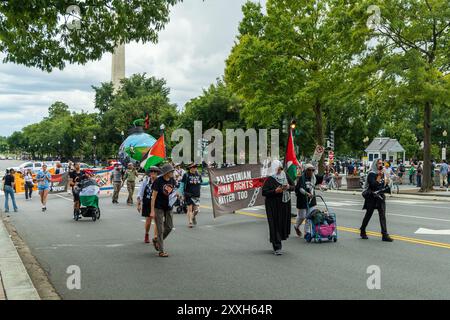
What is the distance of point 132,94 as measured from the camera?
95938 mm

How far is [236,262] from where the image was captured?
983 cm

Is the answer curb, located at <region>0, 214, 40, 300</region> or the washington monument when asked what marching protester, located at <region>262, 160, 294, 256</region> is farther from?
the washington monument

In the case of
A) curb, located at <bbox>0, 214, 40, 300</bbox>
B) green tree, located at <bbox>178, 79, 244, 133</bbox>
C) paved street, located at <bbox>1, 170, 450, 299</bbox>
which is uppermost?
green tree, located at <bbox>178, 79, 244, 133</bbox>

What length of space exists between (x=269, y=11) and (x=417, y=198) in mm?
17690

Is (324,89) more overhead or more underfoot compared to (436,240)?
more overhead

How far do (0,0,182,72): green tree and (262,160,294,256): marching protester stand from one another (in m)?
4.67

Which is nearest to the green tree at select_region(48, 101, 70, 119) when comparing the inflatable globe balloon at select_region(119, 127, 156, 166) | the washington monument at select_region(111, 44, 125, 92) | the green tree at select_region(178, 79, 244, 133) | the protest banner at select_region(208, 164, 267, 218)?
the washington monument at select_region(111, 44, 125, 92)

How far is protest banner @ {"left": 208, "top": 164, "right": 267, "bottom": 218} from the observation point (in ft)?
53.1

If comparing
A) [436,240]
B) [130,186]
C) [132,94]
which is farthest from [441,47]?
[132,94]

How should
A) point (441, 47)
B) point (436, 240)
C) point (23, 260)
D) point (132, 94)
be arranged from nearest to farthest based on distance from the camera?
→ point (23, 260)
point (436, 240)
point (441, 47)
point (132, 94)

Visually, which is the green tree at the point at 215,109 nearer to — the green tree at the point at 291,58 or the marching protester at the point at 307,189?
the green tree at the point at 291,58

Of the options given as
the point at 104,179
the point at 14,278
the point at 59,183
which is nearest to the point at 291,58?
the point at 104,179

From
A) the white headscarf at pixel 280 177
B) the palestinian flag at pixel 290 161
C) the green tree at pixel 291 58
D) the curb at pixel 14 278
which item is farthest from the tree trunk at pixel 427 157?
the curb at pixel 14 278

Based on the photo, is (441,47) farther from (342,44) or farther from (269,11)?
(269,11)
